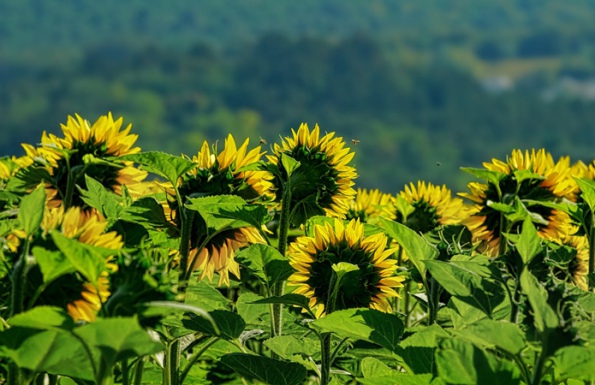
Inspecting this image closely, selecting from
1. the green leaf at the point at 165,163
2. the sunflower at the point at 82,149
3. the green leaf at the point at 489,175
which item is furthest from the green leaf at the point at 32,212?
the green leaf at the point at 489,175

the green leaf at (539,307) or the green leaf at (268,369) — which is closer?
the green leaf at (539,307)

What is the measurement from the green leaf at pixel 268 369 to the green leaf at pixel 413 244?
17 centimetres

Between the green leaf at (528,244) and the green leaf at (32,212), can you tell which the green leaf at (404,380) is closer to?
the green leaf at (528,244)

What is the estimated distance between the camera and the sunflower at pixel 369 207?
1882mm

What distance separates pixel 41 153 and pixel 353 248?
476 mm

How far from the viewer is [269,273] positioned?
121 centimetres

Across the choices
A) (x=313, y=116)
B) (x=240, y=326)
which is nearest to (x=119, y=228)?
(x=240, y=326)

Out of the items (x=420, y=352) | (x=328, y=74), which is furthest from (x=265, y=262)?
(x=328, y=74)

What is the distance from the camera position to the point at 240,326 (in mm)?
1154

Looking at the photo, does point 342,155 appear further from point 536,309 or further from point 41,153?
point 536,309

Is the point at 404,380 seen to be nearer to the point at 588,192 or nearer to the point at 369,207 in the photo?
the point at 588,192

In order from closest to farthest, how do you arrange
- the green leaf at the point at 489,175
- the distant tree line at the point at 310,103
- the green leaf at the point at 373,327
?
the green leaf at the point at 373,327 < the green leaf at the point at 489,175 < the distant tree line at the point at 310,103

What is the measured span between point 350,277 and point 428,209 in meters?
0.71

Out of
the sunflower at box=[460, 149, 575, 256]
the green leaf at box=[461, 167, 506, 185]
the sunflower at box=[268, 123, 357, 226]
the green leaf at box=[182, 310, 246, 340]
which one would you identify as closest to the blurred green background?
the sunflower at box=[460, 149, 575, 256]
